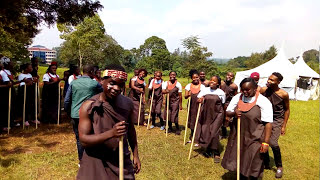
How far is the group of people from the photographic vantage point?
2.38m

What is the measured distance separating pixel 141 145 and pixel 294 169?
12.9ft

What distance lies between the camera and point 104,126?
239 centimetres

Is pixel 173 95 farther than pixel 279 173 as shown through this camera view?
Yes

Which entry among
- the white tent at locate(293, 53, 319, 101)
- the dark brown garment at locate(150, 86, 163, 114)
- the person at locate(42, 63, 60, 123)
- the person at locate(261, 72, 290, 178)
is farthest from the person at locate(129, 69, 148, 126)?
the white tent at locate(293, 53, 319, 101)

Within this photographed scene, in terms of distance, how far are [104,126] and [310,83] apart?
23.2 meters

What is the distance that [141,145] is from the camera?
6.84 metres

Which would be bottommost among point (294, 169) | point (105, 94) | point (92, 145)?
point (294, 169)

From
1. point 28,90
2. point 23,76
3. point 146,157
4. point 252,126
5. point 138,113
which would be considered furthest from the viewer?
point 138,113

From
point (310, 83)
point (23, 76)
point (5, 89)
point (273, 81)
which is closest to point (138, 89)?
point (23, 76)

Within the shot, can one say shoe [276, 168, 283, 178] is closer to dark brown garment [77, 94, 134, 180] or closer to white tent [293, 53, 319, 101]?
dark brown garment [77, 94, 134, 180]

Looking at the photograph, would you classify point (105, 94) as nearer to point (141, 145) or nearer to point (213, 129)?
point (213, 129)

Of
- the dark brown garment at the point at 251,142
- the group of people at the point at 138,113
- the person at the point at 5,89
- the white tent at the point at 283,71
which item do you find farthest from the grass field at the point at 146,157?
the white tent at the point at 283,71

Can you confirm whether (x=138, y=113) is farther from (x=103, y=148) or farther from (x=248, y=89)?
(x=103, y=148)

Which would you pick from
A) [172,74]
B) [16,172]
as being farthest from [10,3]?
[172,74]
